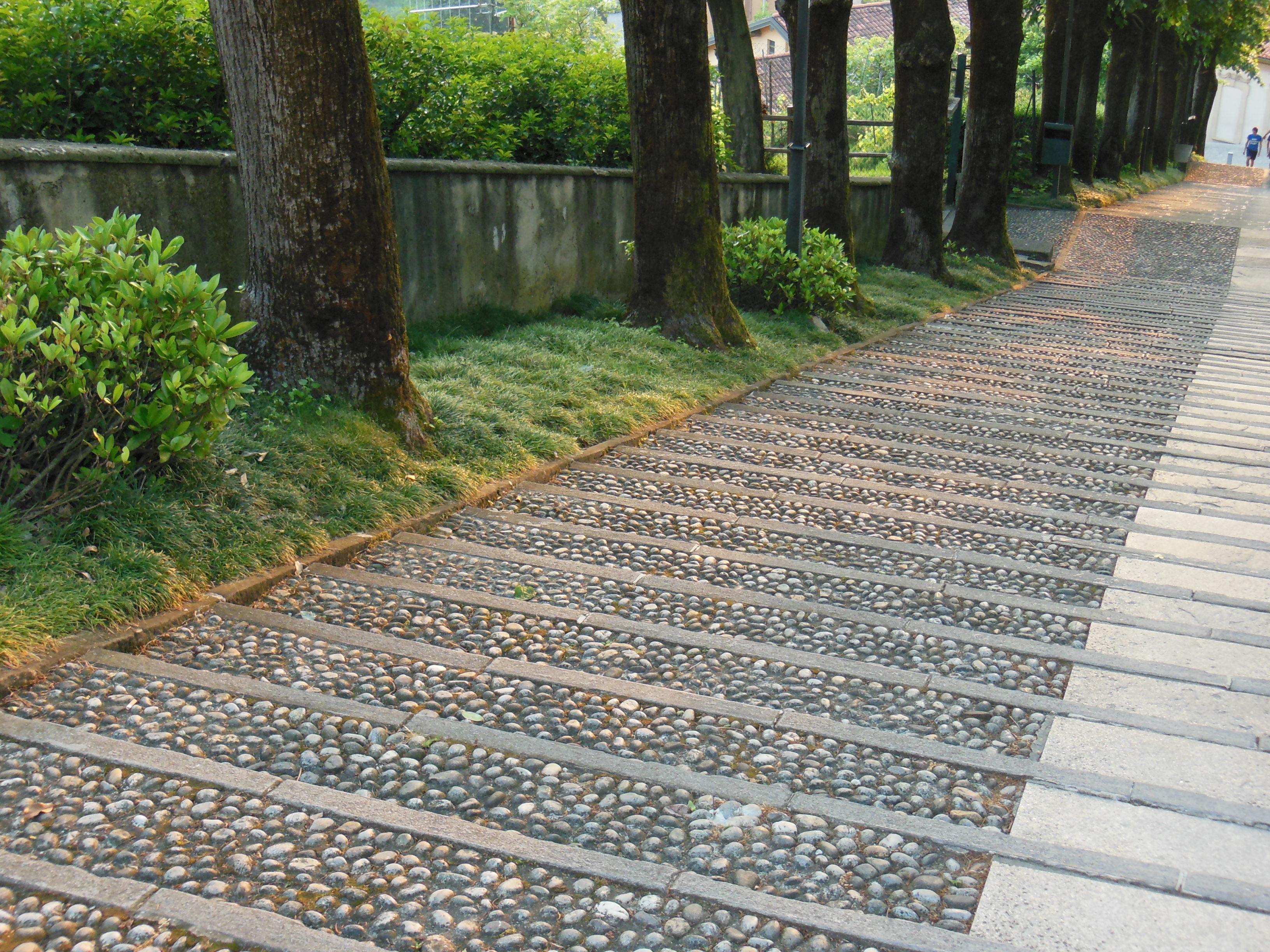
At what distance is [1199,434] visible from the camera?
802cm

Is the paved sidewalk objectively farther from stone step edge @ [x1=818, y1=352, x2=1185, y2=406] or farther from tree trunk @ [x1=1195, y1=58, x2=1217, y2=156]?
tree trunk @ [x1=1195, y1=58, x2=1217, y2=156]

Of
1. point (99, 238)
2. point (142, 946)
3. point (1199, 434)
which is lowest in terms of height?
point (1199, 434)

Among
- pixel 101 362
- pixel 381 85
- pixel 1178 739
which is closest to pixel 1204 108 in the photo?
pixel 381 85

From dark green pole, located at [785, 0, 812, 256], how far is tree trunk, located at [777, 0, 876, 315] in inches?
72.3

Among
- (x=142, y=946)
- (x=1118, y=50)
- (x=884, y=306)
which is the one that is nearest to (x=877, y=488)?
(x=142, y=946)

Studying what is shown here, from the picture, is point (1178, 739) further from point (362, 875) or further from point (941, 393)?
point (941, 393)

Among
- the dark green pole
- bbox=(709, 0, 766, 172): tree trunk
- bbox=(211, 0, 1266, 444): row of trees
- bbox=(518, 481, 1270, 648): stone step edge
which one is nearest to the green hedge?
bbox=(211, 0, 1266, 444): row of trees

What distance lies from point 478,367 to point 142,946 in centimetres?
526

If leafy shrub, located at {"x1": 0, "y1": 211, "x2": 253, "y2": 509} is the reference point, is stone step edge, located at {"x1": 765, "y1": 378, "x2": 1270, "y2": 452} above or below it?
below

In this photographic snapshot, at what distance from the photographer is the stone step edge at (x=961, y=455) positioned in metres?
6.48

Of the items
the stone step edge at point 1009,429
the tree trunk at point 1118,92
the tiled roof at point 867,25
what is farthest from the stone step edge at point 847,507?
the tiled roof at point 867,25

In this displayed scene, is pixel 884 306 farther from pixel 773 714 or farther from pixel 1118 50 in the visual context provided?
Answer: pixel 1118 50

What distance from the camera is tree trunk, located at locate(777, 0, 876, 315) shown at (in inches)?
506

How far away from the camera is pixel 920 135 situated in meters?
14.9
